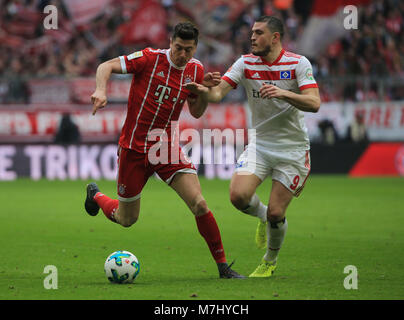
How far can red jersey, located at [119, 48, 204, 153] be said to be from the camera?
7.66 meters

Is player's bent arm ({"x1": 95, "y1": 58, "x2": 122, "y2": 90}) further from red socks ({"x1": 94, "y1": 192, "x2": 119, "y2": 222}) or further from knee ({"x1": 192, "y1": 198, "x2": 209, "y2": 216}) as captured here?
red socks ({"x1": 94, "y1": 192, "x2": 119, "y2": 222})

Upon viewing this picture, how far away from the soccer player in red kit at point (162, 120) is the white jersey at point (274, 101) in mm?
503

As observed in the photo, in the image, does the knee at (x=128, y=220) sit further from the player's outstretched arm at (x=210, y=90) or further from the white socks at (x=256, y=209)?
the player's outstretched arm at (x=210, y=90)

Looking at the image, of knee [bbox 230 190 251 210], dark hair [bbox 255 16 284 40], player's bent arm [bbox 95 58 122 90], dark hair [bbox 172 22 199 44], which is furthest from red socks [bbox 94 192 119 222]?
dark hair [bbox 255 16 284 40]

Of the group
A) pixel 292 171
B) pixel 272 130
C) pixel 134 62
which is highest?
pixel 134 62

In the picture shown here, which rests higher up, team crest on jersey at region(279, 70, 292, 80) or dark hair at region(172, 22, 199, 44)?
dark hair at region(172, 22, 199, 44)

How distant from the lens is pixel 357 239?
1061 cm

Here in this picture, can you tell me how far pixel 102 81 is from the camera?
7105 mm

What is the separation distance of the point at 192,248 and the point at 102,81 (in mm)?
3318

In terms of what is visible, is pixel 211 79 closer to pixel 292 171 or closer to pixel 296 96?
pixel 296 96

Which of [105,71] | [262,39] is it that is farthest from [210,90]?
[105,71]

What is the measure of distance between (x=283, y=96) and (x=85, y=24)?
19.0 m

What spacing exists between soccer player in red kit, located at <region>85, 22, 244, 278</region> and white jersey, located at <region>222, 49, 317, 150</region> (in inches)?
19.8
